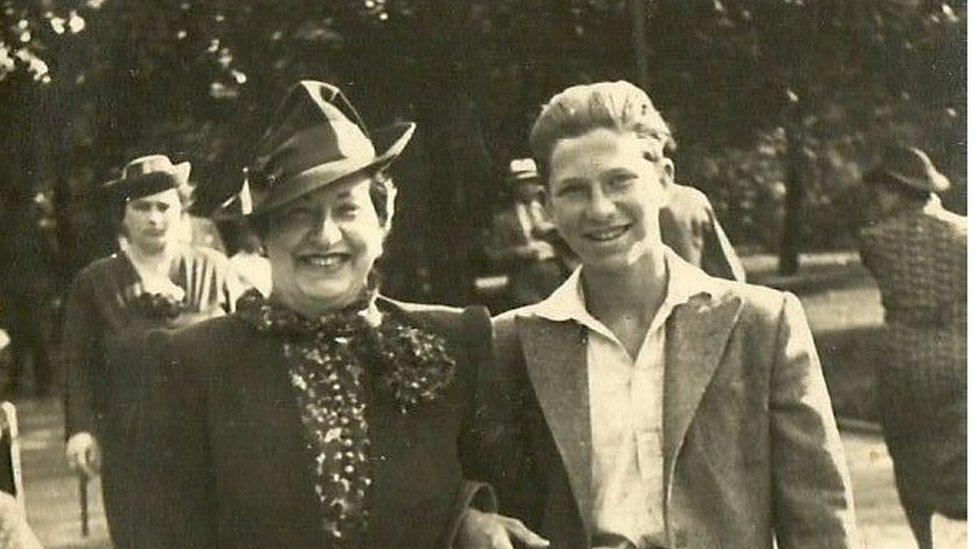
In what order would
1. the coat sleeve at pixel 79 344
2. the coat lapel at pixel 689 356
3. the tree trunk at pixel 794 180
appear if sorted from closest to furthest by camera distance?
the coat lapel at pixel 689 356 → the tree trunk at pixel 794 180 → the coat sleeve at pixel 79 344

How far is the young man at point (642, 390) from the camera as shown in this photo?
3262mm

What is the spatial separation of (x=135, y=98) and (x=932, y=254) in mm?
2185

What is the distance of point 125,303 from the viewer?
11.3 feet

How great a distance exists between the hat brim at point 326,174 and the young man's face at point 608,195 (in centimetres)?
42

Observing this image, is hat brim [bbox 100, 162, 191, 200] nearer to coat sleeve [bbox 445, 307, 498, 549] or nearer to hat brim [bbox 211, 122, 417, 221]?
hat brim [bbox 211, 122, 417, 221]

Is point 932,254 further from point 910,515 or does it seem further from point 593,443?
point 593,443

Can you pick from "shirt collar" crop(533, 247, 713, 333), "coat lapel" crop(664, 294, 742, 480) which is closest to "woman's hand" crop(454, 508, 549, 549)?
"coat lapel" crop(664, 294, 742, 480)

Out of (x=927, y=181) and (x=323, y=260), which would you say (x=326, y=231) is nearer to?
(x=323, y=260)

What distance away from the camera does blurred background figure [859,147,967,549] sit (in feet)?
11.0

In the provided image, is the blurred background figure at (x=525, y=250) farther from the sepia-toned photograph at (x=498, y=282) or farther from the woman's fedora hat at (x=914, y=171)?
the woman's fedora hat at (x=914, y=171)

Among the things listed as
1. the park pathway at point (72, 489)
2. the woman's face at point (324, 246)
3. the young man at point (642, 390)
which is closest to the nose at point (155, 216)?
the woman's face at point (324, 246)

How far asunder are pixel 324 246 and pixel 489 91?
0.60 metres

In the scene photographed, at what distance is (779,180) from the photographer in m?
3.37

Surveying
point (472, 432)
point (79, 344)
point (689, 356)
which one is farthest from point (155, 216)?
point (689, 356)
